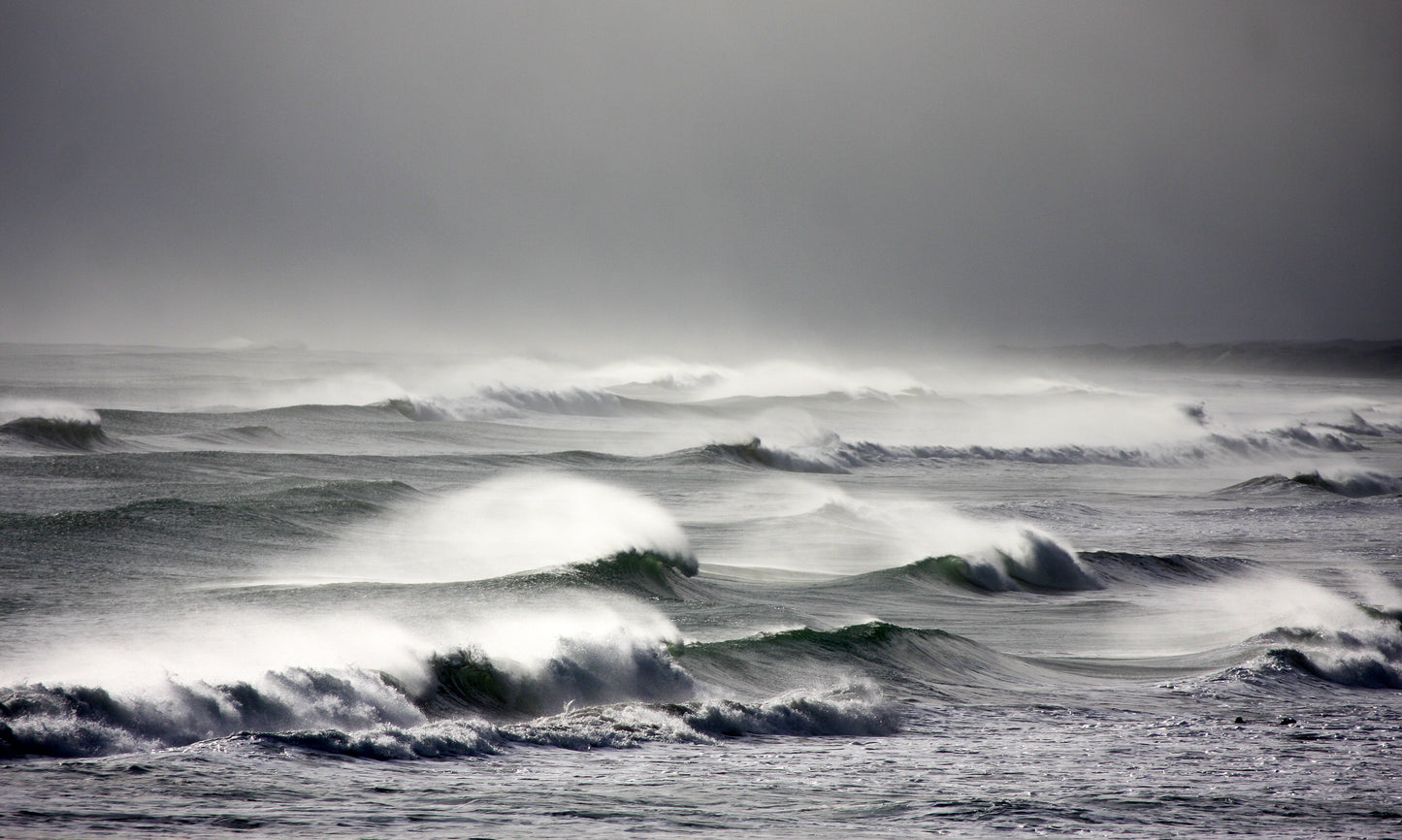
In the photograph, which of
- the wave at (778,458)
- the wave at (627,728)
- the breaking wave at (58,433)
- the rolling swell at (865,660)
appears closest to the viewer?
the wave at (627,728)

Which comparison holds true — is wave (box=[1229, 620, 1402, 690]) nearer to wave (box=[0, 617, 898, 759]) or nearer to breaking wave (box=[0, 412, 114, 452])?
wave (box=[0, 617, 898, 759])

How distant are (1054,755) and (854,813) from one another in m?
1.68

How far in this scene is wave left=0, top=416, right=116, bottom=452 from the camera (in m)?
18.5

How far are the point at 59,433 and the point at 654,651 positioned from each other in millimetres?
14972

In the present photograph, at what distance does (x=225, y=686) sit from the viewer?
18.7 ft

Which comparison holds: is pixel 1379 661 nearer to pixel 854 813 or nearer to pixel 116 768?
pixel 854 813

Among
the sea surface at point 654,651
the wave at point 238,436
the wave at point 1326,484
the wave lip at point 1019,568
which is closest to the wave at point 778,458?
the sea surface at point 654,651

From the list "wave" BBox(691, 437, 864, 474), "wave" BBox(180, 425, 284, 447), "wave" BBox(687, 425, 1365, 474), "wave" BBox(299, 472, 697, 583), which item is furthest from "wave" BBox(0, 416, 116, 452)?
"wave" BBox(691, 437, 864, 474)

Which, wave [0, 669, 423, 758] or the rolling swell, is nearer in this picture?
wave [0, 669, 423, 758]

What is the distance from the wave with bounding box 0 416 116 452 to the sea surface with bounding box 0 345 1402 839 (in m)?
0.07

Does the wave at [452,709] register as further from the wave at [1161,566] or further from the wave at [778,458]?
the wave at [778,458]

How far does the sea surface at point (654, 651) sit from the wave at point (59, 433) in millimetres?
66

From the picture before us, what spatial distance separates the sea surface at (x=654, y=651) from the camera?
5.15m

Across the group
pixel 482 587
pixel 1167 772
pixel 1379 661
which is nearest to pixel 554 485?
pixel 482 587
